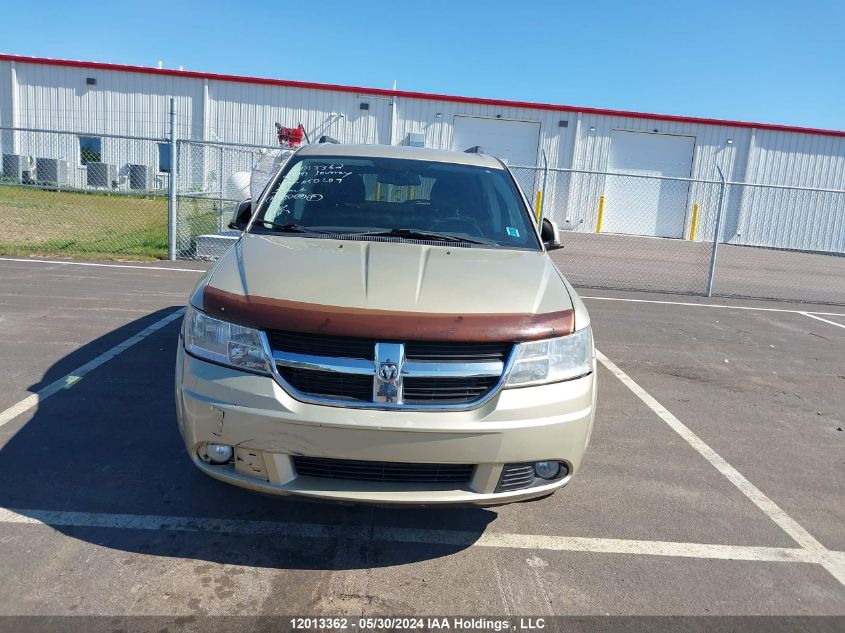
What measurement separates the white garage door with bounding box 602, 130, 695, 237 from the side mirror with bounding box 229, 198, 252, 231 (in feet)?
78.0

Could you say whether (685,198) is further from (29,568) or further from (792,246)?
(29,568)

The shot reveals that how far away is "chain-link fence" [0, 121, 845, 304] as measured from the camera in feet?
39.9

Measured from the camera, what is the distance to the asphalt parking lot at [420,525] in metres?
2.80

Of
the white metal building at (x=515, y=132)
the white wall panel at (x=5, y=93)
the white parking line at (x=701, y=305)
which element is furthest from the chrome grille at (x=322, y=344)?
the white wall panel at (x=5, y=93)

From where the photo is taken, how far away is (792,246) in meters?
24.6

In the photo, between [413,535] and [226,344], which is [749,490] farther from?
[226,344]

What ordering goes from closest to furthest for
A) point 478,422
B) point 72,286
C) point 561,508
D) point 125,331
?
point 478,422
point 561,508
point 125,331
point 72,286

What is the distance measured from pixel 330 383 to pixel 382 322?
1.07ft

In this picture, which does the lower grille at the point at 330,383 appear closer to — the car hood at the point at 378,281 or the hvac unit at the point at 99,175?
the car hood at the point at 378,281

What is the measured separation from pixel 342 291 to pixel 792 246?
84.1 ft

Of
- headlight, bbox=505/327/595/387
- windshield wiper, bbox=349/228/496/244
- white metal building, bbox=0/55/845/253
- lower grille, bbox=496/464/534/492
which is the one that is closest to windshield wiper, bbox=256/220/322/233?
windshield wiper, bbox=349/228/496/244

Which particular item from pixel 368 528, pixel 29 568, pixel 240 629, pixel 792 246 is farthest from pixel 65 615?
pixel 792 246

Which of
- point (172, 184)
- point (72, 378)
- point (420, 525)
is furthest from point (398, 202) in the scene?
point (172, 184)

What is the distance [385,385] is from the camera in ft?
8.95
